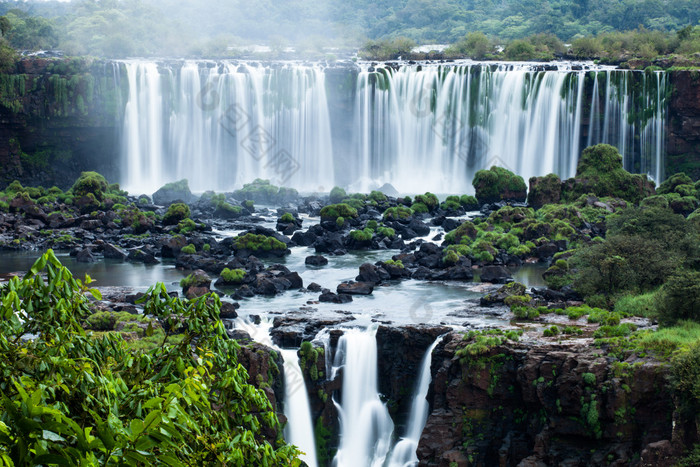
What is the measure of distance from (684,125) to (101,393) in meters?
46.7

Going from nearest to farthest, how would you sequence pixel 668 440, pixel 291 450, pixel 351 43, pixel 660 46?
pixel 291 450 < pixel 668 440 < pixel 660 46 < pixel 351 43

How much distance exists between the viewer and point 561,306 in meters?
21.5

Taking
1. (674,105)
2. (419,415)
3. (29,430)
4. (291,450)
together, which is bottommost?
(419,415)

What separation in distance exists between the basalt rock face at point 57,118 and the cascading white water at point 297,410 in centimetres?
3683

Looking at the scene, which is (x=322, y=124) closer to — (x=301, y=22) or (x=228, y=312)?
(x=228, y=312)

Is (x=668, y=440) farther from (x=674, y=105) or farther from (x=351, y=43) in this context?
(x=351, y=43)

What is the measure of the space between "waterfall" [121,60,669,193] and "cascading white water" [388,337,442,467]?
33144 millimetres

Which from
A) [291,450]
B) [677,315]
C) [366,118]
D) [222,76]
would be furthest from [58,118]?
[291,450]

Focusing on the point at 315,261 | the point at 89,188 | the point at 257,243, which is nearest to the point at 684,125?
the point at 315,261

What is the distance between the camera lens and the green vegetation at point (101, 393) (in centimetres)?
437

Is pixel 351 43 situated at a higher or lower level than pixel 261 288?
higher

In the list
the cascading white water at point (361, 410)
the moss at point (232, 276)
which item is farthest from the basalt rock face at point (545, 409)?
the moss at point (232, 276)

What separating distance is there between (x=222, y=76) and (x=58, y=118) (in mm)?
10860

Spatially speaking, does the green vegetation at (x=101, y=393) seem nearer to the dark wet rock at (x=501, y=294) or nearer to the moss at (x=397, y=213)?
the dark wet rock at (x=501, y=294)
